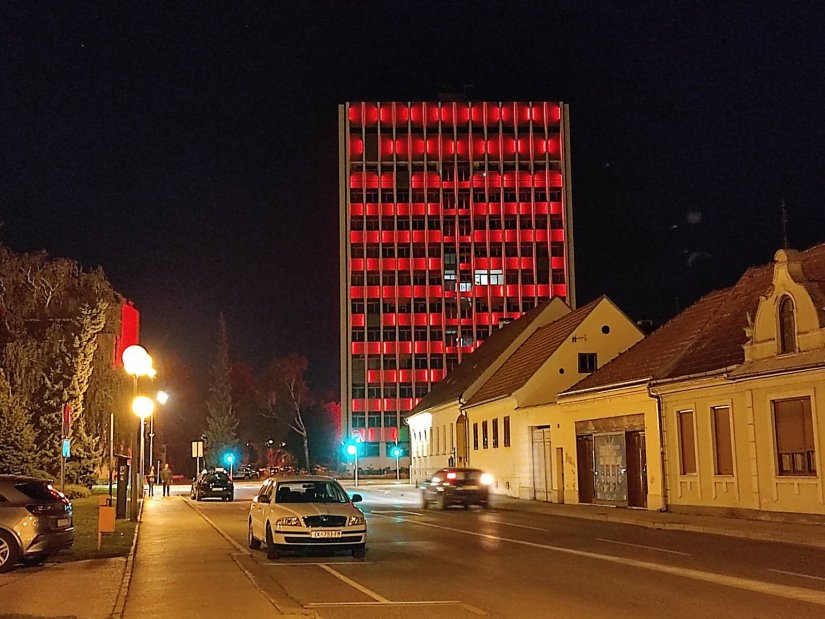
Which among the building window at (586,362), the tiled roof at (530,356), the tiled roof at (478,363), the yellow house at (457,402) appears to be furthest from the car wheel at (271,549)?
the tiled roof at (478,363)

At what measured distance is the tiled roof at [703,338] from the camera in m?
28.9

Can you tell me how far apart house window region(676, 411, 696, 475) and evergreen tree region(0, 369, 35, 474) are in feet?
81.7

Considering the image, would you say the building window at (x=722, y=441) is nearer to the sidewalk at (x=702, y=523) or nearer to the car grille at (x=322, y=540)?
the sidewalk at (x=702, y=523)

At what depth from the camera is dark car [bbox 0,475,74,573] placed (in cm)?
1647

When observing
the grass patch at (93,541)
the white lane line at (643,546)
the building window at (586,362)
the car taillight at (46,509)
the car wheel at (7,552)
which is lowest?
the white lane line at (643,546)

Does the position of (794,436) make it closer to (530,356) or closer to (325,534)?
(325,534)

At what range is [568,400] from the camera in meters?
37.4

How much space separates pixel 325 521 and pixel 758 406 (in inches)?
549

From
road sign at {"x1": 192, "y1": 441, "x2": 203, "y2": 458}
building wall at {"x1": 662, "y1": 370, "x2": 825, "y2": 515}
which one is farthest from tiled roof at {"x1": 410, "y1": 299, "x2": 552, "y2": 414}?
building wall at {"x1": 662, "y1": 370, "x2": 825, "y2": 515}

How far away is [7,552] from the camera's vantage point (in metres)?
16.4

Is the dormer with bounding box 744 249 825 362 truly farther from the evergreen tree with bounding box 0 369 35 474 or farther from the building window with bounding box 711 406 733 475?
the evergreen tree with bounding box 0 369 35 474

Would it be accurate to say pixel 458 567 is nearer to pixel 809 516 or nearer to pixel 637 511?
pixel 809 516

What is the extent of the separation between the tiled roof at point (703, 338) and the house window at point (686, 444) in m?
1.34

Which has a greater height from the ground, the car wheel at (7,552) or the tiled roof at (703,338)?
the tiled roof at (703,338)
